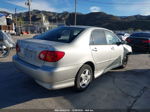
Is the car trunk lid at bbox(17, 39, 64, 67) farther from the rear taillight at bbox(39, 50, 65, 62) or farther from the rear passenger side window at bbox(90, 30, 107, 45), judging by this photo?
the rear passenger side window at bbox(90, 30, 107, 45)

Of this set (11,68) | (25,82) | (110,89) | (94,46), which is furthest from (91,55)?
(11,68)

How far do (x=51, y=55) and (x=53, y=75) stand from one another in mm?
398

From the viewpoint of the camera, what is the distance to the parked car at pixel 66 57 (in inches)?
118

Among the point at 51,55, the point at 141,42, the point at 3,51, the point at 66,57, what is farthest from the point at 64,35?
the point at 141,42

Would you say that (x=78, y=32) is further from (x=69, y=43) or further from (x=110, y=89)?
(x=110, y=89)

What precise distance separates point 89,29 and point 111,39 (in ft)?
3.77

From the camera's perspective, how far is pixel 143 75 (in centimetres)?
525

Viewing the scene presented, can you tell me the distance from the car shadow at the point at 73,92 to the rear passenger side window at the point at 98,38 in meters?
1.22

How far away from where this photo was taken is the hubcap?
3.67 metres

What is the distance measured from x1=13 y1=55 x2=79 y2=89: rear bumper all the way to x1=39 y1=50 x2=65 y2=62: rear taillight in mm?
179

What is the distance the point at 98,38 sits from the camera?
4121 mm

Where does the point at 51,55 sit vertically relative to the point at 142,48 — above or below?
above

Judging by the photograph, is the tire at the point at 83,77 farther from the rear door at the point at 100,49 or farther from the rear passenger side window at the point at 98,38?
the rear passenger side window at the point at 98,38

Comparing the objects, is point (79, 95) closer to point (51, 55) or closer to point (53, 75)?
point (53, 75)
